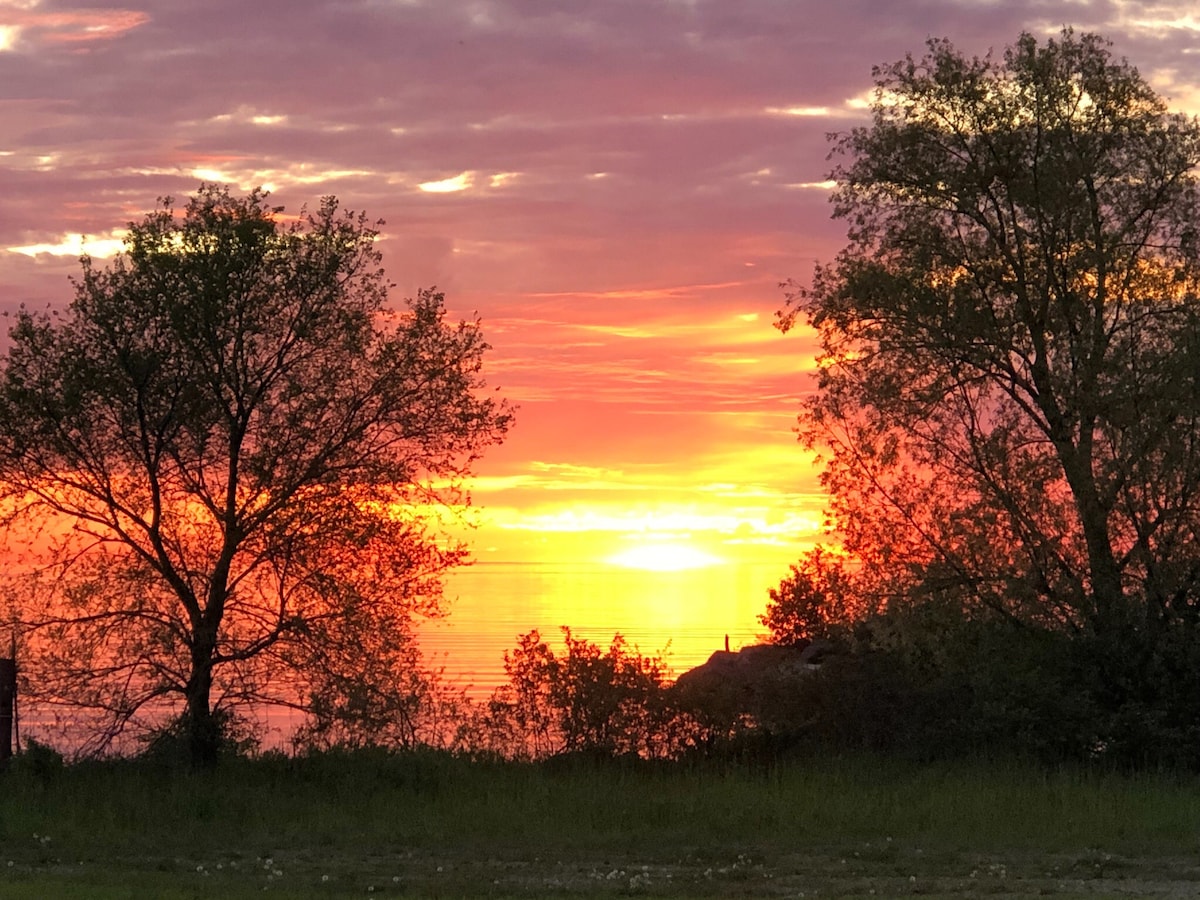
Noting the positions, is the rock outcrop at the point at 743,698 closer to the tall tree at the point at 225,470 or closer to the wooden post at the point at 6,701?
the tall tree at the point at 225,470

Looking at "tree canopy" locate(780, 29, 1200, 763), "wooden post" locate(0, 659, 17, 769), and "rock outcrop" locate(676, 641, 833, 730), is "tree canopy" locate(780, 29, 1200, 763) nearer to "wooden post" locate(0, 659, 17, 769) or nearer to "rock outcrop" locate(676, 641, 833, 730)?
"rock outcrop" locate(676, 641, 833, 730)

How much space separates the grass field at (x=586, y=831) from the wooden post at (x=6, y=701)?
110cm

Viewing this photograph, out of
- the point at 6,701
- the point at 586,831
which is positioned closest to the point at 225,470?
the point at 6,701

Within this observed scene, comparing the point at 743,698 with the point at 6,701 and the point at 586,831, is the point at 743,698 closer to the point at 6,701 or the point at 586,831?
the point at 586,831

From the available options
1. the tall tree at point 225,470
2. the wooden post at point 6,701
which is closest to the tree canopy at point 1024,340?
the tall tree at point 225,470

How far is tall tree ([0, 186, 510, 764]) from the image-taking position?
2623 cm

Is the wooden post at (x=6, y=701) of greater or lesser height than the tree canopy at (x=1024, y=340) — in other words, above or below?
below

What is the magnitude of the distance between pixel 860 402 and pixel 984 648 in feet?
22.0

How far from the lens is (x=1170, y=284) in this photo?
3109 centimetres

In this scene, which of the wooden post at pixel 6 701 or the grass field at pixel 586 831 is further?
the wooden post at pixel 6 701

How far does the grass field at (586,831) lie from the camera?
17.1 meters

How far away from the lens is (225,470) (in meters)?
27.3

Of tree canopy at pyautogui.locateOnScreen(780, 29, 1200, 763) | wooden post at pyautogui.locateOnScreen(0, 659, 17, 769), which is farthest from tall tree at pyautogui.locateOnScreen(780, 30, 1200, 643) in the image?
wooden post at pyautogui.locateOnScreen(0, 659, 17, 769)

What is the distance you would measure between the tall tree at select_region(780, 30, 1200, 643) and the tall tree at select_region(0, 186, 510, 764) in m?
9.93
